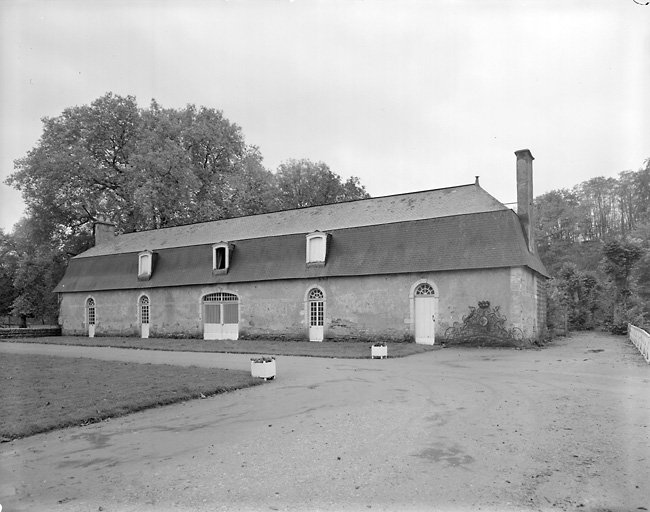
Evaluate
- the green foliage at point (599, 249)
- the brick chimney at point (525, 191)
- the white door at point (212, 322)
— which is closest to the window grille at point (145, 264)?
the white door at point (212, 322)

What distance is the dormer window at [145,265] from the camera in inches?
1220

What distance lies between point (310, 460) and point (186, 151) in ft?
122

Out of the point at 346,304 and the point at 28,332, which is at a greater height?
the point at 346,304

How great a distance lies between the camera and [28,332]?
33875 mm

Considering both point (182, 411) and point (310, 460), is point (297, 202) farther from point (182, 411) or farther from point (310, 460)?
point (310, 460)

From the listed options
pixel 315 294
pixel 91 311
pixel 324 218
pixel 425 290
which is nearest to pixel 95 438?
pixel 425 290

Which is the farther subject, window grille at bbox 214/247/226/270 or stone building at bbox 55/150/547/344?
window grille at bbox 214/247/226/270

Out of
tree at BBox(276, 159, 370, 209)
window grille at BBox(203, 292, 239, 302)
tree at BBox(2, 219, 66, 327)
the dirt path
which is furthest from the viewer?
tree at BBox(276, 159, 370, 209)

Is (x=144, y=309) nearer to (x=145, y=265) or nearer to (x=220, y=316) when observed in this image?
(x=145, y=265)

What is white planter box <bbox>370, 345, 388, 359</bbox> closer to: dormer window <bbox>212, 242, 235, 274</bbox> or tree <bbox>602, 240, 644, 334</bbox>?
dormer window <bbox>212, 242, 235, 274</bbox>

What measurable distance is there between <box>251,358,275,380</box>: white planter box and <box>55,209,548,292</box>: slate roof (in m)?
11.4

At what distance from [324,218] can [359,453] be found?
2180 cm

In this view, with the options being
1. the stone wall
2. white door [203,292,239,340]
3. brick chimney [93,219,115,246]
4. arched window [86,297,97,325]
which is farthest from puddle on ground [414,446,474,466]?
brick chimney [93,219,115,246]

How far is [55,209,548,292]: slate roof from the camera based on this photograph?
20.6 meters
